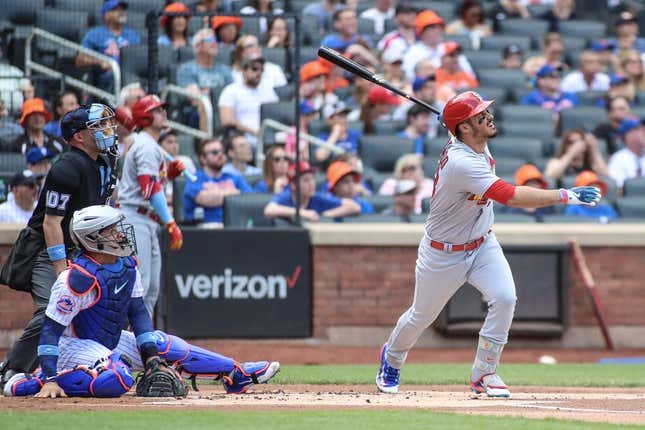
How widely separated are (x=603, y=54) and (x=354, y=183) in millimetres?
5445

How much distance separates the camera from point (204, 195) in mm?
12844

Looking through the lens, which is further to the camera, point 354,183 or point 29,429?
point 354,183

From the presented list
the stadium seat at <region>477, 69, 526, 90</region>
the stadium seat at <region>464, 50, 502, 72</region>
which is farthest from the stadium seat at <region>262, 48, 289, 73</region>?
the stadium seat at <region>464, 50, 502, 72</region>

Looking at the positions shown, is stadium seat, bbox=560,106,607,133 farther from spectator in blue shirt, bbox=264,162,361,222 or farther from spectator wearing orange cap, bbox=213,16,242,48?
spectator wearing orange cap, bbox=213,16,242,48

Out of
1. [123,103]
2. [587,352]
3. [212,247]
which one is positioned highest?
[123,103]

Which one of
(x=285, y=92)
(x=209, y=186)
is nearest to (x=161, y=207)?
(x=209, y=186)

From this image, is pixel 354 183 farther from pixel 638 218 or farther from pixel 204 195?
pixel 638 218

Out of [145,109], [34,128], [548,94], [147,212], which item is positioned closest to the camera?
[145,109]

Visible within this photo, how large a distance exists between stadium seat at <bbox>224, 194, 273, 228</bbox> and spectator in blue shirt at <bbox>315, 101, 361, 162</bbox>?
3.84 ft

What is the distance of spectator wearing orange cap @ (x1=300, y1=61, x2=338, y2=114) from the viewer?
14.8m

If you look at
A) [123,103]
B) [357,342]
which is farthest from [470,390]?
[123,103]

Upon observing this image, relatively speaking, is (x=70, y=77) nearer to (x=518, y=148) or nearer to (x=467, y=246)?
(x=518, y=148)

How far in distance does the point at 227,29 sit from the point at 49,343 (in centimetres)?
711

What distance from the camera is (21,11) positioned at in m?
13.9
